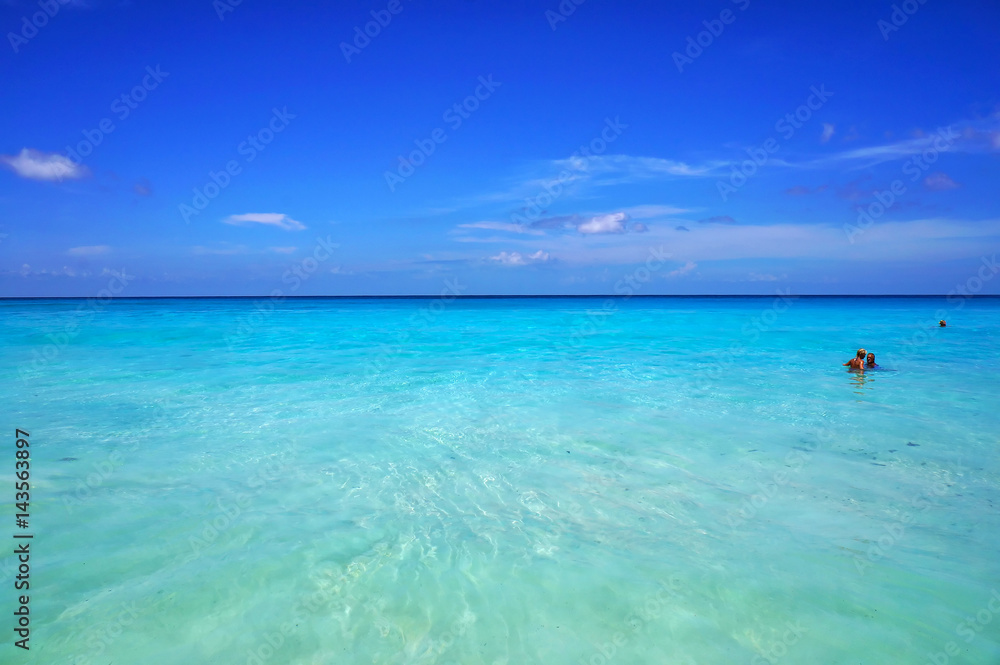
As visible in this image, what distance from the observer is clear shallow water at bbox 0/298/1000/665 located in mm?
3746

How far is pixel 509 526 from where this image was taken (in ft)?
17.6

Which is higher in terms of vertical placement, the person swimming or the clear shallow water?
the person swimming

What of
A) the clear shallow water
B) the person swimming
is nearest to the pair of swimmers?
the person swimming

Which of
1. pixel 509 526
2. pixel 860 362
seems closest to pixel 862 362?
pixel 860 362

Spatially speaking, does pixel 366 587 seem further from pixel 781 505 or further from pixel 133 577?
pixel 781 505

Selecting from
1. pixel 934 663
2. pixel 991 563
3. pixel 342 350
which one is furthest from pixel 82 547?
pixel 342 350

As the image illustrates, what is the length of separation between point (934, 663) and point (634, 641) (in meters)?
2.03

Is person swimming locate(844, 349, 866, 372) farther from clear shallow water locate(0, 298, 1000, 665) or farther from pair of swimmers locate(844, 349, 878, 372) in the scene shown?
clear shallow water locate(0, 298, 1000, 665)

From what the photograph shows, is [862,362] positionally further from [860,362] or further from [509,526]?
[509,526]

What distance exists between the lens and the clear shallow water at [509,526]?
3.75m

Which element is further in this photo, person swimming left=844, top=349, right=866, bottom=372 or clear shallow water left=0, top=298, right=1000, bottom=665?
person swimming left=844, top=349, right=866, bottom=372

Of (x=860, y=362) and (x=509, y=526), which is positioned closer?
(x=509, y=526)

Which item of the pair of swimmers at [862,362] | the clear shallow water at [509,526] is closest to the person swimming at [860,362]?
the pair of swimmers at [862,362]

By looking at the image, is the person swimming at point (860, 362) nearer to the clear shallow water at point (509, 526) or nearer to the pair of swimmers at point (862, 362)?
the pair of swimmers at point (862, 362)
